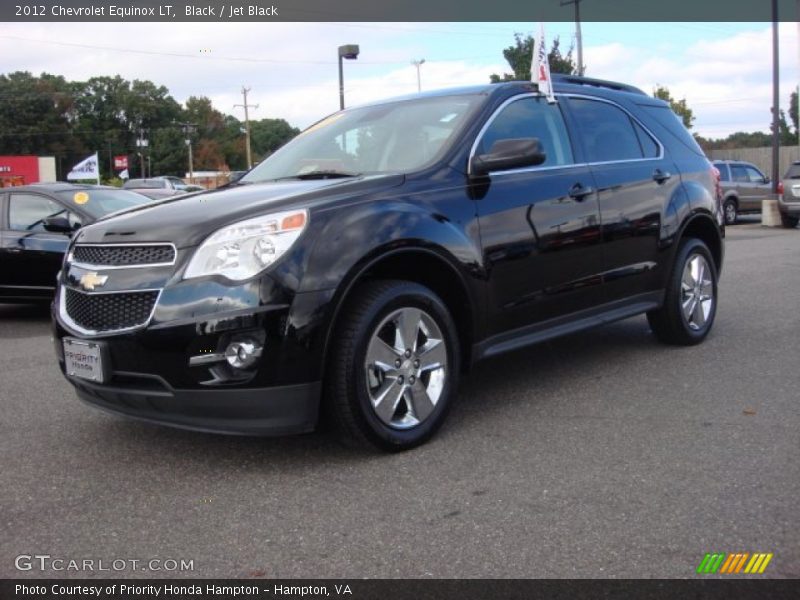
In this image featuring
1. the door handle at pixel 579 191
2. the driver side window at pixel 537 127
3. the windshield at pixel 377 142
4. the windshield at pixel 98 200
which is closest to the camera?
the windshield at pixel 377 142

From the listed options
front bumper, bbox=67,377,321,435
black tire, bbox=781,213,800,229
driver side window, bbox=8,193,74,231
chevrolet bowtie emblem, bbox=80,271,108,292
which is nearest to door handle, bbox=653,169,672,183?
front bumper, bbox=67,377,321,435

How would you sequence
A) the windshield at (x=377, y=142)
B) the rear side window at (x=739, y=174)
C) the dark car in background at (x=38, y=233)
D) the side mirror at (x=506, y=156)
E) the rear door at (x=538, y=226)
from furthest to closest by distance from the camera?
the rear side window at (x=739, y=174), the dark car in background at (x=38, y=233), the windshield at (x=377, y=142), the rear door at (x=538, y=226), the side mirror at (x=506, y=156)

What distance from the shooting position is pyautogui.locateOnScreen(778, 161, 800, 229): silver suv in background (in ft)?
61.2

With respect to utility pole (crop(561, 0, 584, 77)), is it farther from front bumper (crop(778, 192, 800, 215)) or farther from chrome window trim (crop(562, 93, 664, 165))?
chrome window trim (crop(562, 93, 664, 165))

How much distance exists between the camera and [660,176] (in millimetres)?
5574

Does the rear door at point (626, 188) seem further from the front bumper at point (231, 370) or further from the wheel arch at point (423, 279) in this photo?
the front bumper at point (231, 370)

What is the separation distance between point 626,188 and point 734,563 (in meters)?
3.01

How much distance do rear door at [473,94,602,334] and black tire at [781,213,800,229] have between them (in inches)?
646

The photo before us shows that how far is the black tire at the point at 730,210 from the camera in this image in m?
21.3

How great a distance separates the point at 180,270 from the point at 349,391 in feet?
2.95

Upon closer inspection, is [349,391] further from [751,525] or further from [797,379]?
[797,379]

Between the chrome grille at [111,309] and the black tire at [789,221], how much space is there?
741 inches

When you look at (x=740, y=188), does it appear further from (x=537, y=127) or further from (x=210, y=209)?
(x=210, y=209)

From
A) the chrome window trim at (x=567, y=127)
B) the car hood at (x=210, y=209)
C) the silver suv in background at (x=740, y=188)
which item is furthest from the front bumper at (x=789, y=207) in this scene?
the car hood at (x=210, y=209)
